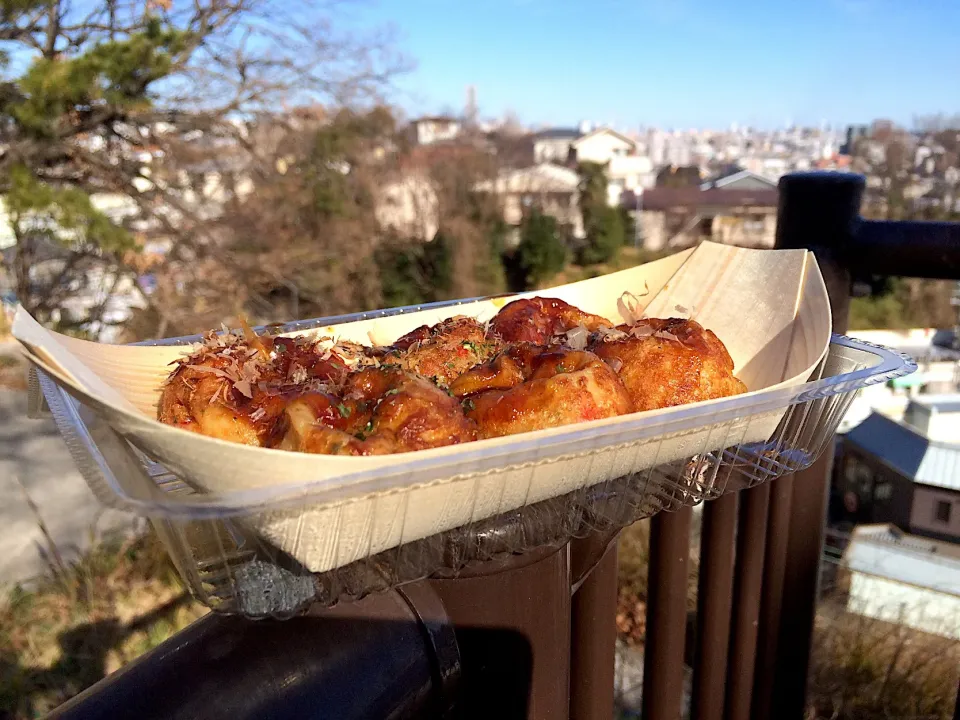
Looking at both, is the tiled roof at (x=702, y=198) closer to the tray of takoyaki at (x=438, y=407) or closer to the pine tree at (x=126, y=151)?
the pine tree at (x=126, y=151)

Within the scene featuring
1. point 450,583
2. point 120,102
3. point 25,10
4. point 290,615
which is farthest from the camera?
point 120,102

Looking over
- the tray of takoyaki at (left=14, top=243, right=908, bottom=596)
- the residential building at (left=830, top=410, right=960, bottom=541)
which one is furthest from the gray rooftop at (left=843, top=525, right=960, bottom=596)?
the tray of takoyaki at (left=14, top=243, right=908, bottom=596)

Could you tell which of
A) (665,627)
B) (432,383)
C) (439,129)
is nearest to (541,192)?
(439,129)

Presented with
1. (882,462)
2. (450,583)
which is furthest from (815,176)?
(882,462)

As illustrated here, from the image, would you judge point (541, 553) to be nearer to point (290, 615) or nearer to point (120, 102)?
point (290, 615)

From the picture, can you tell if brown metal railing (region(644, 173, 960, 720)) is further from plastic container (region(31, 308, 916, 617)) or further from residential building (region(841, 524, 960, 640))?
residential building (region(841, 524, 960, 640))
